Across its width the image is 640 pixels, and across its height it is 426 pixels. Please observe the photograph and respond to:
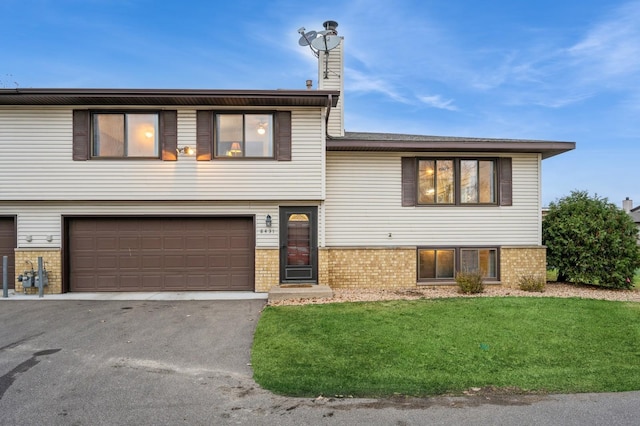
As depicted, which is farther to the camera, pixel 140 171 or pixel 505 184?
pixel 505 184

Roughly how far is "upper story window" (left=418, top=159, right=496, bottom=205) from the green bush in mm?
2435

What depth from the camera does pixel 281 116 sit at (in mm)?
10164

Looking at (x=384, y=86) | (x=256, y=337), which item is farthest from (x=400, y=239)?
(x=384, y=86)

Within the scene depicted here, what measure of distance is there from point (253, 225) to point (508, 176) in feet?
25.4

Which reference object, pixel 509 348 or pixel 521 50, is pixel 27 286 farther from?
pixel 521 50

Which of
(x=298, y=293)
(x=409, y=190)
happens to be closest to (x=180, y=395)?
(x=298, y=293)

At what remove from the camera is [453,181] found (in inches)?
447

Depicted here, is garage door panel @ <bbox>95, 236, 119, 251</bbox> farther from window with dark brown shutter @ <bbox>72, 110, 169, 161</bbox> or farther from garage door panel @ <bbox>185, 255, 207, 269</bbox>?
window with dark brown shutter @ <bbox>72, 110, 169, 161</bbox>

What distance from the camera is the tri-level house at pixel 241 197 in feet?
32.3

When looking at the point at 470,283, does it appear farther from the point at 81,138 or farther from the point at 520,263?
the point at 81,138

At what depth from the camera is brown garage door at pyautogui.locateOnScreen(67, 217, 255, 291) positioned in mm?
10336

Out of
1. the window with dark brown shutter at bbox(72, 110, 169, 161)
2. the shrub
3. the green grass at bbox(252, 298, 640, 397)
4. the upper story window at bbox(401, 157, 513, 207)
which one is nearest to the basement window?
the shrub

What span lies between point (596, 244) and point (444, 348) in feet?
24.7

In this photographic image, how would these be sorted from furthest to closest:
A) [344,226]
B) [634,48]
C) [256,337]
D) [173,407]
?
[634,48]
[344,226]
[256,337]
[173,407]
